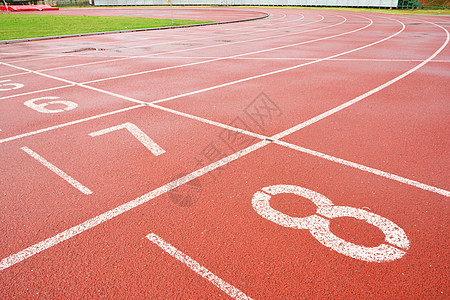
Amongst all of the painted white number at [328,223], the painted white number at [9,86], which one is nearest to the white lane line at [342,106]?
the painted white number at [328,223]

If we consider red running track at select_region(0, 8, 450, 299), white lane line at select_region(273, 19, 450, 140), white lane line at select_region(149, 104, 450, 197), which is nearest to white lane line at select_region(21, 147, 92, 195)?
red running track at select_region(0, 8, 450, 299)

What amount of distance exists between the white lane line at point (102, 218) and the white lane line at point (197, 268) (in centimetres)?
63

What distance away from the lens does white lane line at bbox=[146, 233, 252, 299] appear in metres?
2.67

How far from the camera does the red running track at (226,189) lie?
283cm

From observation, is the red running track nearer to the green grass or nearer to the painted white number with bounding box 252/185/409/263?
the painted white number with bounding box 252/185/409/263

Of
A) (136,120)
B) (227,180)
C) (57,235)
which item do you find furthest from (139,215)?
(136,120)

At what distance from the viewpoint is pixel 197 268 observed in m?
2.90

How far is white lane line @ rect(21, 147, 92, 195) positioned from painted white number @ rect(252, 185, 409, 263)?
220 cm

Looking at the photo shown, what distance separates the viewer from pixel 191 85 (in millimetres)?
8820

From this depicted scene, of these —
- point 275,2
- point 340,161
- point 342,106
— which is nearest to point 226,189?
point 340,161

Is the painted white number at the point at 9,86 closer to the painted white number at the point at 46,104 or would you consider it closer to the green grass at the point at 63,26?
the painted white number at the point at 46,104

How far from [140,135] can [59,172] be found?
152 cm

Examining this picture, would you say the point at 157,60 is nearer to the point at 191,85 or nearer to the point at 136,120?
the point at 191,85

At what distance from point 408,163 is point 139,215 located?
3836 millimetres
